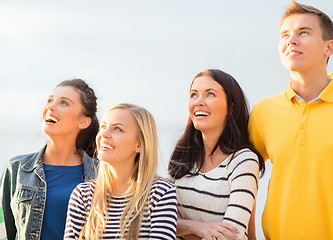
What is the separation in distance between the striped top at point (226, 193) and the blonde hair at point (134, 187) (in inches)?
13.9

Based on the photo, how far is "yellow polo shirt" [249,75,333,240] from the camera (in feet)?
9.67

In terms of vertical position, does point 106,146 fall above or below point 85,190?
above

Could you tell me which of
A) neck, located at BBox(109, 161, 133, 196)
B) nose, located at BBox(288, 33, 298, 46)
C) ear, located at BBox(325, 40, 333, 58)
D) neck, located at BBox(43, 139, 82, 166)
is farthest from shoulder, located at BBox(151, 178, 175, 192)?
ear, located at BBox(325, 40, 333, 58)

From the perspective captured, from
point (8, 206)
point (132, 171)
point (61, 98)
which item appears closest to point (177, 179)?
point (132, 171)

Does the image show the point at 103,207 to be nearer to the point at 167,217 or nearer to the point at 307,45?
the point at 167,217

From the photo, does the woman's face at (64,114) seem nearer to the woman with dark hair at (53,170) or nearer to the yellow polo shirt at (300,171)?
the woman with dark hair at (53,170)

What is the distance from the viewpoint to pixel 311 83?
10.7ft

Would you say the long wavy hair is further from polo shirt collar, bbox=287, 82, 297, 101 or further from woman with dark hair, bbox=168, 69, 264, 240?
polo shirt collar, bbox=287, 82, 297, 101

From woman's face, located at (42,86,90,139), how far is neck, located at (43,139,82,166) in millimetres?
101

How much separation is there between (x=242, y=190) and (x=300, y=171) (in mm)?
454

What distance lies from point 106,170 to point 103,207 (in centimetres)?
30

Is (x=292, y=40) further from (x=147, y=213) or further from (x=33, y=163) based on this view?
(x=33, y=163)

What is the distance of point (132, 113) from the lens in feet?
9.92

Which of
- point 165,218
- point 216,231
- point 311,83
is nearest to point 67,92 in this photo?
point 165,218
